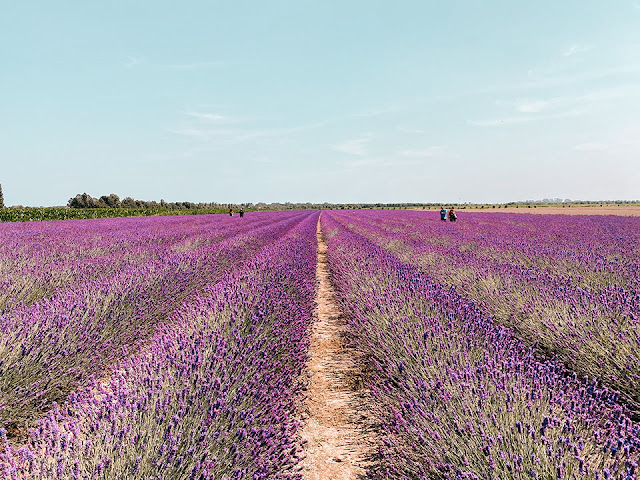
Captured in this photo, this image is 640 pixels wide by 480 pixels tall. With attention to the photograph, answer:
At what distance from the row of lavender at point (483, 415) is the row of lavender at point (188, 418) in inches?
23.3

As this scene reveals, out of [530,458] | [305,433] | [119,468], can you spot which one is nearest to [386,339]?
[305,433]

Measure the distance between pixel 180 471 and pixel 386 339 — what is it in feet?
5.59

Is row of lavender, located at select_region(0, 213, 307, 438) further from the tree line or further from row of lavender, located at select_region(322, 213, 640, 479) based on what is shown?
the tree line

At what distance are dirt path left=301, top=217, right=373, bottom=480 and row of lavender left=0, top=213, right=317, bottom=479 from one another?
0.24 metres

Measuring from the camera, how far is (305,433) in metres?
2.21

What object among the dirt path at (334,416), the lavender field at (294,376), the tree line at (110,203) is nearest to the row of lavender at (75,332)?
the lavender field at (294,376)

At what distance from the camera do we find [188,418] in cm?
144

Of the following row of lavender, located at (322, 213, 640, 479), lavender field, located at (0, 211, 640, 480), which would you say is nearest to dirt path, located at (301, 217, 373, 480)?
lavender field, located at (0, 211, 640, 480)

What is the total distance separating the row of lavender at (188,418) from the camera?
4.00 ft

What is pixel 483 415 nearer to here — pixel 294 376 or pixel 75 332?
pixel 294 376

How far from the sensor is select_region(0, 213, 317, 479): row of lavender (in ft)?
4.00

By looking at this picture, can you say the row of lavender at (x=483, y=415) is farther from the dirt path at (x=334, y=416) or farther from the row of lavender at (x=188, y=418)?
the row of lavender at (x=188, y=418)

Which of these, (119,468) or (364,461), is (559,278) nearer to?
(364,461)

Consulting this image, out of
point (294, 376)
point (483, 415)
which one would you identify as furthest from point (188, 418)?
point (483, 415)
